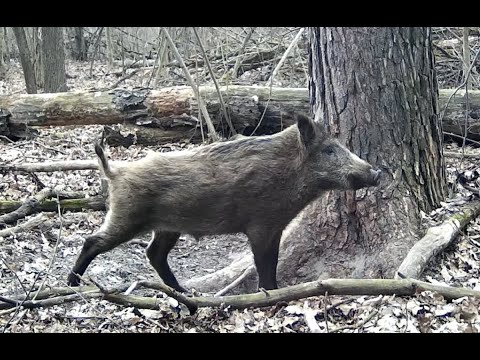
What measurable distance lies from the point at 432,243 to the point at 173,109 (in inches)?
226

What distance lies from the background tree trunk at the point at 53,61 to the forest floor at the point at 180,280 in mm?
6179

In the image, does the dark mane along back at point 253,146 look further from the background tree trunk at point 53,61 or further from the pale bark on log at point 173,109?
the background tree trunk at point 53,61

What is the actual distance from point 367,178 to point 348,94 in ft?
2.71

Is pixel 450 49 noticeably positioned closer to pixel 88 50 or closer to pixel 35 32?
pixel 35 32

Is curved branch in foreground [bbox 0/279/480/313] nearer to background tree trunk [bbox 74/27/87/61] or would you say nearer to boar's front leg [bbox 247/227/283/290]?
boar's front leg [bbox 247/227/283/290]

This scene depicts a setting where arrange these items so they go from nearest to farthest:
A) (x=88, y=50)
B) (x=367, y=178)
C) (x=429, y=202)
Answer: (x=367, y=178)
(x=429, y=202)
(x=88, y=50)

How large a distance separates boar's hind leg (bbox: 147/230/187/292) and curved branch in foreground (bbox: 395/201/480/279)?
2116 mm

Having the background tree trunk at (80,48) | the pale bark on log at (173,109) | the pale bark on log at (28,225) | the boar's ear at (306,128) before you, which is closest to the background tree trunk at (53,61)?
the pale bark on log at (173,109)

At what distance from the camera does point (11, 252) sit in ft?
21.8

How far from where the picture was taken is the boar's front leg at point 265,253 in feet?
19.1

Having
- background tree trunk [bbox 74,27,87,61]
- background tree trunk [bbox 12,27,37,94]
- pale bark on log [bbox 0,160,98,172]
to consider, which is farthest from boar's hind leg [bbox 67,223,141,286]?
background tree trunk [bbox 74,27,87,61]

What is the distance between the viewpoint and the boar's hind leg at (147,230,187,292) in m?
6.25

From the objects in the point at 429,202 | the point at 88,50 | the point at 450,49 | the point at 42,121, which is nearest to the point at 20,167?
the point at 42,121

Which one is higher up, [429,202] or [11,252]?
[429,202]
